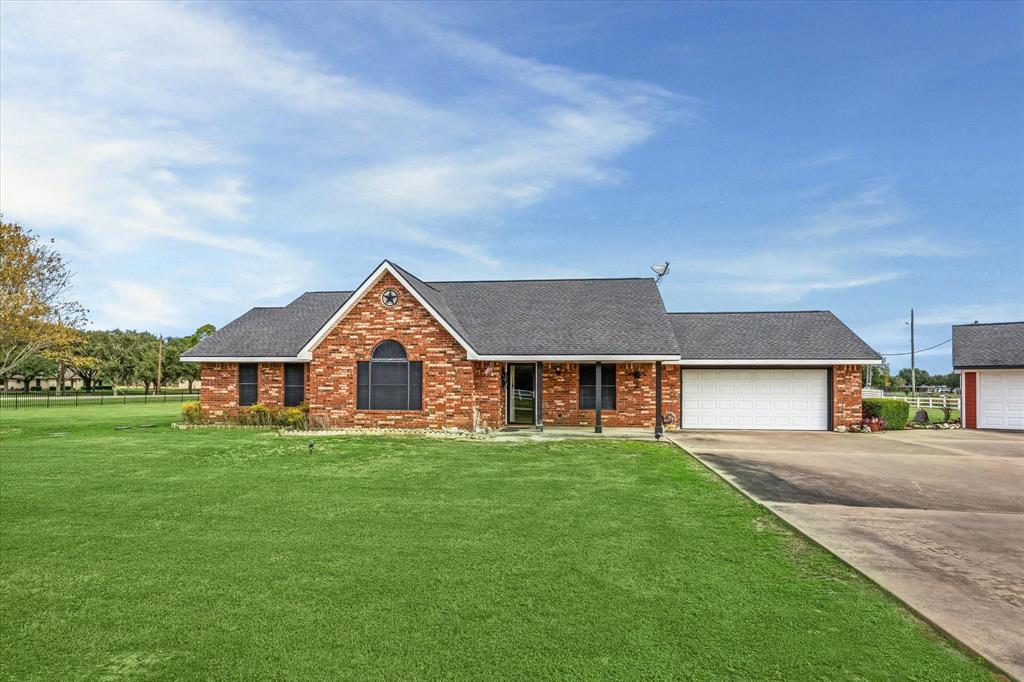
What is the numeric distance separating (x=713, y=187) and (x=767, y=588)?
26453mm

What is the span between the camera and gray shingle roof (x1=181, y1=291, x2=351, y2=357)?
2194 centimetres

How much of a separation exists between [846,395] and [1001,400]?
747cm

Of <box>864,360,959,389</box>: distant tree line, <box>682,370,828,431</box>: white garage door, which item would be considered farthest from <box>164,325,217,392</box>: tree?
<box>864,360,959,389</box>: distant tree line

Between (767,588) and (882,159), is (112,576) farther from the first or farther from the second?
(882,159)

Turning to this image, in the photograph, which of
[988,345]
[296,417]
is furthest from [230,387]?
[988,345]

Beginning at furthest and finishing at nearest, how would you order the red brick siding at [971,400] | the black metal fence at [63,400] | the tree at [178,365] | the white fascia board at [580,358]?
1. the tree at [178,365]
2. the black metal fence at [63,400]
3. the red brick siding at [971,400]
4. the white fascia board at [580,358]

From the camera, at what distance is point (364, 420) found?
62.4 ft

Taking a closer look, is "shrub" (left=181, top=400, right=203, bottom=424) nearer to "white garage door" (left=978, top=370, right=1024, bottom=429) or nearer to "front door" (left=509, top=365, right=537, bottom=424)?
"front door" (left=509, top=365, right=537, bottom=424)

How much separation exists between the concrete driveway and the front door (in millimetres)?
6749

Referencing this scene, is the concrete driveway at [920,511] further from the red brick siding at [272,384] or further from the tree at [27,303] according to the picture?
the tree at [27,303]

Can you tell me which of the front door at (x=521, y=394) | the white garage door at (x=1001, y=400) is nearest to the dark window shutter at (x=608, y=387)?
the front door at (x=521, y=394)

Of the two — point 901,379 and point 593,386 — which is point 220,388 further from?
point 901,379

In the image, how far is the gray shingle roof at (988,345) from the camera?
22391 millimetres

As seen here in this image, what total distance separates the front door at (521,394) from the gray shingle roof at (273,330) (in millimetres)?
8539
